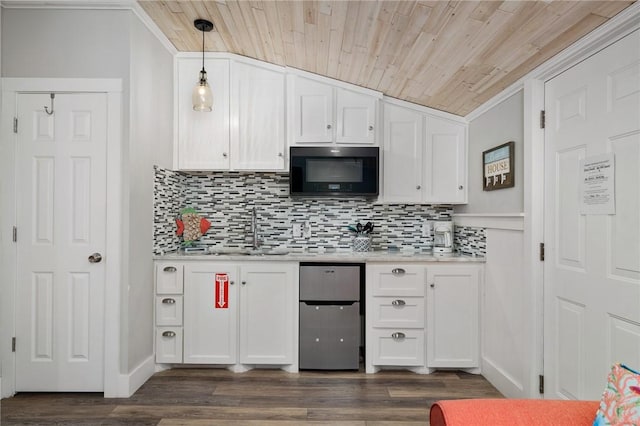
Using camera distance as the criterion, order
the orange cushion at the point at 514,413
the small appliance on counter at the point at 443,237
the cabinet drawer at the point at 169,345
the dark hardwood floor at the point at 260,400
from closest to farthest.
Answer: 1. the orange cushion at the point at 514,413
2. the dark hardwood floor at the point at 260,400
3. the cabinet drawer at the point at 169,345
4. the small appliance on counter at the point at 443,237

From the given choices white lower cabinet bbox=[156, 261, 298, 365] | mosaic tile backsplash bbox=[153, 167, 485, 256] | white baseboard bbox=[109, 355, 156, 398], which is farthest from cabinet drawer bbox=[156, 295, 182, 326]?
mosaic tile backsplash bbox=[153, 167, 485, 256]

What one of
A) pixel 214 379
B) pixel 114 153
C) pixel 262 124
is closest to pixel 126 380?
pixel 214 379

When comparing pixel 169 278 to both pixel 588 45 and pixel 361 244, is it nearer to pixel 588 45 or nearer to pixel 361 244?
pixel 361 244

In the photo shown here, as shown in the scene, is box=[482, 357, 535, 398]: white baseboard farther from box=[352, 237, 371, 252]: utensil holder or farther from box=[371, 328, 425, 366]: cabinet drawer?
box=[352, 237, 371, 252]: utensil holder

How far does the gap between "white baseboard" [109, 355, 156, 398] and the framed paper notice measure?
285 cm

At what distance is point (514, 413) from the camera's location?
113cm

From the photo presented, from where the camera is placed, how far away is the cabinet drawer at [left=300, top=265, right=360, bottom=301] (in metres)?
2.81

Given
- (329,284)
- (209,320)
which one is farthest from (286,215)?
(209,320)

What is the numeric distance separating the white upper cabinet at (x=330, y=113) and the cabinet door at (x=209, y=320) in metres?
1.34

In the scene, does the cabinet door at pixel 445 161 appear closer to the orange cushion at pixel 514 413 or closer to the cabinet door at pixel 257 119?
the cabinet door at pixel 257 119

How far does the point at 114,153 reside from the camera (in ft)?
7.91

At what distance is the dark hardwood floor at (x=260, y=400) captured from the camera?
215 centimetres

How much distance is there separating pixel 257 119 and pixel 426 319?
2.10 meters

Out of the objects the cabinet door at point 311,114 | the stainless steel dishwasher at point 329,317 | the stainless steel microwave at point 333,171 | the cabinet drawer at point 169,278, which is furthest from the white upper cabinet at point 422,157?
the cabinet drawer at point 169,278
